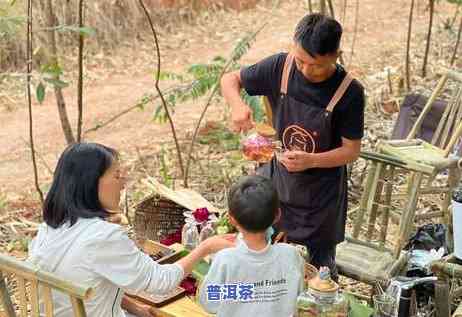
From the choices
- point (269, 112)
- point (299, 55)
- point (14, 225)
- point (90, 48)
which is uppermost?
point (299, 55)

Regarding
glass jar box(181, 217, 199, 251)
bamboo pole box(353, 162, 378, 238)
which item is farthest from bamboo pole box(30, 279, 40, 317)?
bamboo pole box(353, 162, 378, 238)

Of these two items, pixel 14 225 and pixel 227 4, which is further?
pixel 227 4

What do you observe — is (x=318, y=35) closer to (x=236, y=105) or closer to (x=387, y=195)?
(x=236, y=105)

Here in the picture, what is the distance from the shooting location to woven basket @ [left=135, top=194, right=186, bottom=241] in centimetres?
395

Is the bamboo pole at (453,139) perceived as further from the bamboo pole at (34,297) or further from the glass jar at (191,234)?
the bamboo pole at (34,297)

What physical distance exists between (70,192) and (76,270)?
27 cm

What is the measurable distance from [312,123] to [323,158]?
167mm

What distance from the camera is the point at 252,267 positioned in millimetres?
2662

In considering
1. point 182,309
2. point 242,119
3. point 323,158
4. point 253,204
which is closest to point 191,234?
point 182,309

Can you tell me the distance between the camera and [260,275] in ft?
8.77

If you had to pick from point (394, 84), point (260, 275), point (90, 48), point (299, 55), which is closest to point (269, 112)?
point (299, 55)

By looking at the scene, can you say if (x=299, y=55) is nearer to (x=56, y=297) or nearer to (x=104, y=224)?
(x=104, y=224)

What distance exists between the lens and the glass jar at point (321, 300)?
9.07 ft

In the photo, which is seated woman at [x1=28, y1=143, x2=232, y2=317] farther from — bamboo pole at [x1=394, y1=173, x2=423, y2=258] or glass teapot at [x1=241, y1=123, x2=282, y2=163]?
bamboo pole at [x1=394, y1=173, x2=423, y2=258]
